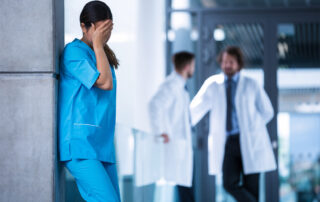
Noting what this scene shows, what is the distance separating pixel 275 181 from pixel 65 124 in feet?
11.4

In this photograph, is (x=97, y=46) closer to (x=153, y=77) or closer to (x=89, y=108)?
(x=89, y=108)

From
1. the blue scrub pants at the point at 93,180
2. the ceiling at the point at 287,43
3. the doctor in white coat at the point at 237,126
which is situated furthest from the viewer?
the ceiling at the point at 287,43

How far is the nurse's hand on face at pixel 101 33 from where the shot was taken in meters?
1.70

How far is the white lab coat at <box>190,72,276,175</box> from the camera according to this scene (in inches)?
149

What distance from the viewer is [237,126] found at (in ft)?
12.3

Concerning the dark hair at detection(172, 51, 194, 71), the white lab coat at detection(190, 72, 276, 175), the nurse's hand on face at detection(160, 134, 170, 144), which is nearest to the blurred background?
the nurse's hand on face at detection(160, 134, 170, 144)

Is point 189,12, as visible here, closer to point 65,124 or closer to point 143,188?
point 143,188

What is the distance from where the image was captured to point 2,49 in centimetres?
175

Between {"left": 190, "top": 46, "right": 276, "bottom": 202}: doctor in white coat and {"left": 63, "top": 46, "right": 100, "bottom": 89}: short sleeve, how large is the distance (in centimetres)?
207

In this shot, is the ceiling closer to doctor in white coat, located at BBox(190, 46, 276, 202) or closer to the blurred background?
the blurred background

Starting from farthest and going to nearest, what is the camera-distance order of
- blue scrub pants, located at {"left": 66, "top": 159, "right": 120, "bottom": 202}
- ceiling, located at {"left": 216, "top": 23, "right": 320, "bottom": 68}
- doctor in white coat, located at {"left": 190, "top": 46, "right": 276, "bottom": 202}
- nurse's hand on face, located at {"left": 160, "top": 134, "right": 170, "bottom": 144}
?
ceiling, located at {"left": 216, "top": 23, "right": 320, "bottom": 68}, nurse's hand on face, located at {"left": 160, "top": 134, "right": 170, "bottom": 144}, doctor in white coat, located at {"left": 190, "top": 46, "right": 276, "bottom": 202}, blue scrub pants, located at {"left": 66, "top": 159, "right": 120, "bottom": 202}

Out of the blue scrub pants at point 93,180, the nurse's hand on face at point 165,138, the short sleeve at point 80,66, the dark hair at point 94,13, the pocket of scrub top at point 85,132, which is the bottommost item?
the blue scrub pants at point 93,180

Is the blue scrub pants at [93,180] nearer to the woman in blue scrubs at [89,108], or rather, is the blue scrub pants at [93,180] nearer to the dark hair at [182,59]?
the woman in blue scrubs at [89,108]

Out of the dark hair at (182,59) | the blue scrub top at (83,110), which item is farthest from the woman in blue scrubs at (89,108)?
the dark hair at (182,59)
